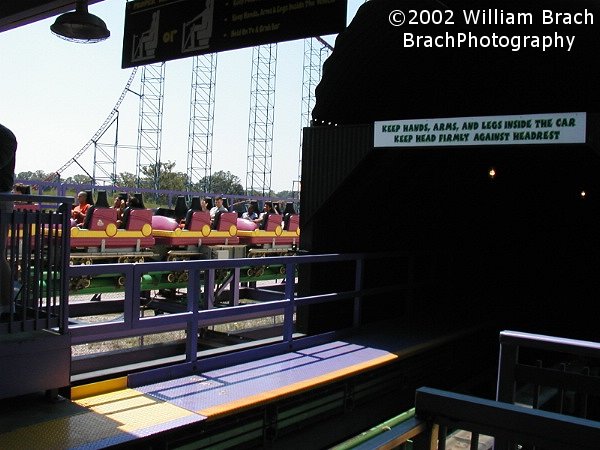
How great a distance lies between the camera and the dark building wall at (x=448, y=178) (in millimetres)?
7348

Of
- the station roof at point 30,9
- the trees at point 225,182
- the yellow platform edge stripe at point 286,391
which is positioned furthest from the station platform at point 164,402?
the trees at point 225,182

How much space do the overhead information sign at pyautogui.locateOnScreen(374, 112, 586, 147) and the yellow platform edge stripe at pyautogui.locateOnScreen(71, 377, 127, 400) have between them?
13.4 ft

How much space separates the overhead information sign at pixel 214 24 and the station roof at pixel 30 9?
0.77m

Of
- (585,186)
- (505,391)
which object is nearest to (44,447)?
(505,391)

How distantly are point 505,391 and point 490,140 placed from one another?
4.07 metres

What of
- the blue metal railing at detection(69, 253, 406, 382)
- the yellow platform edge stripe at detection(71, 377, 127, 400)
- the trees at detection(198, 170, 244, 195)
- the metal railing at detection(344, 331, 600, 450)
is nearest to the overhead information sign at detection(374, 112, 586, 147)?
the blue metal railing at detection(69, 253, 406, 382)

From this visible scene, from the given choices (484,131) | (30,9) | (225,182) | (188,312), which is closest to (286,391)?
(188,312)

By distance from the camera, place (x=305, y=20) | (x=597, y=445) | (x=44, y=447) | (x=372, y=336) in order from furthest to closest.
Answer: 1. (x=372, y=336)
2. (x=305, y=20)
3. (x=44, y=447)
4. (x=597, y=445)

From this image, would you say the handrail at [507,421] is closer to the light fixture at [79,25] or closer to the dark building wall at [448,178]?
the dark building wall at [448,178]

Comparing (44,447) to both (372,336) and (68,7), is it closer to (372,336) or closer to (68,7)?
(372,336)

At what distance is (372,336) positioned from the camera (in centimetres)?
744

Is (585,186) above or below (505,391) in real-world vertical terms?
above

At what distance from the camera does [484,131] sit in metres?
6.88

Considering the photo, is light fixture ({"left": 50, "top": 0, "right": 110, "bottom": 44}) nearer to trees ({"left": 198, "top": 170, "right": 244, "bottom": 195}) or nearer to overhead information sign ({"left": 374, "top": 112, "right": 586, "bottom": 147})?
overhead information sign ({"left": 374, "top": 112, "right": 586, "bottom": 147})
